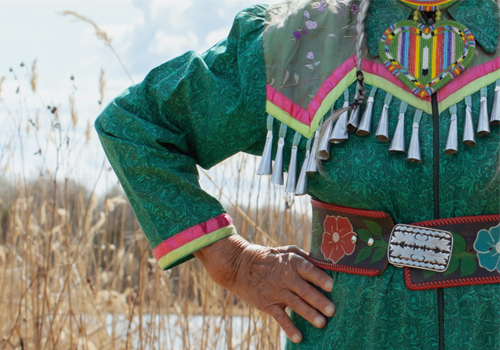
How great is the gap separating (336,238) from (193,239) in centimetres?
28

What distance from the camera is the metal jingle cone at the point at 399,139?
2.66 ft

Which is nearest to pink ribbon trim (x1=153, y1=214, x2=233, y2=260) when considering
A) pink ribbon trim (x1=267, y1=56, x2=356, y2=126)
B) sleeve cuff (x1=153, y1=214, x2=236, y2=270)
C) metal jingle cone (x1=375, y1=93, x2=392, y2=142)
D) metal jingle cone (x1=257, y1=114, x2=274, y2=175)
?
sleeve cuff (x1=153, y1=214, x2=236, y2=270)

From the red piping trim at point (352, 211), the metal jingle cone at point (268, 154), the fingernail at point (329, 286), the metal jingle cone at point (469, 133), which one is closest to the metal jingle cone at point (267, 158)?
the metal jingle cone at point (268, 154)

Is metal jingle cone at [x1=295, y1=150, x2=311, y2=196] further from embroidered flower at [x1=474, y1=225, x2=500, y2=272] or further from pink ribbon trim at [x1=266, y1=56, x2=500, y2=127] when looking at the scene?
embroidered flower at [x1=474, y1=225, x2=500, y2=272]

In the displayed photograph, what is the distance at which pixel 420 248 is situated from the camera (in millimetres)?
806

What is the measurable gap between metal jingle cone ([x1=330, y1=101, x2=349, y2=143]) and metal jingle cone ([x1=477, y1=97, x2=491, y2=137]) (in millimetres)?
200

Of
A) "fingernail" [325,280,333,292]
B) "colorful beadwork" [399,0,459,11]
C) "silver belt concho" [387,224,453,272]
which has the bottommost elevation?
"fingernail" [325,280,333,292]

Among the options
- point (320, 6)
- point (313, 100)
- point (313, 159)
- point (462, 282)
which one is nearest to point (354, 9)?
point (320, 6)

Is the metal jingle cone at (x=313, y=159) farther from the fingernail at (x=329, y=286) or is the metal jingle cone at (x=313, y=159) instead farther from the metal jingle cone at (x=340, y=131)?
the fingernail at (x=329, y=286)

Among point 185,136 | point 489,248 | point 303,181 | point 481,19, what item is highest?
point 481,19

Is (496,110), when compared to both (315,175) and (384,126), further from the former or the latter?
(315,175)

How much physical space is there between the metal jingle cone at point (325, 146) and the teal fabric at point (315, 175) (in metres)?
0.02

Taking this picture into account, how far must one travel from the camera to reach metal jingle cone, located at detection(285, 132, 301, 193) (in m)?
0.92

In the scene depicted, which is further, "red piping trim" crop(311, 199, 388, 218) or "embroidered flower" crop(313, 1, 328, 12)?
"embroidered flower" crop(313, 1, 328, 12)
